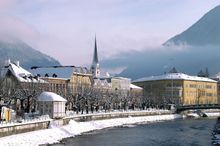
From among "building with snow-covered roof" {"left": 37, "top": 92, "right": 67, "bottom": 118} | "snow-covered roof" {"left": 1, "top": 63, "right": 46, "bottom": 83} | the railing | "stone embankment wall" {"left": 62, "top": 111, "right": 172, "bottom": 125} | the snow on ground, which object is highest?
"snow-covered roof" {"left": 1, "top": 63, "right": 46, "bottom": 83}

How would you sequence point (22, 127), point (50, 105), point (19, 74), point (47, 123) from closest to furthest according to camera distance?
1. point (22, 127)
2. point (47, 123)
3. point (50, 105)
4. point (19, 74)

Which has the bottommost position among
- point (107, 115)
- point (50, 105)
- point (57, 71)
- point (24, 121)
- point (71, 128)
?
point (71, 128)

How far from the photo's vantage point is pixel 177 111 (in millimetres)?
168000

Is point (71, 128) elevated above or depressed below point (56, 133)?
above

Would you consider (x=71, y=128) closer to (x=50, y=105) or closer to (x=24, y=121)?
(x=50, y=105)

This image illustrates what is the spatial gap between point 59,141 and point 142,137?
15.8m

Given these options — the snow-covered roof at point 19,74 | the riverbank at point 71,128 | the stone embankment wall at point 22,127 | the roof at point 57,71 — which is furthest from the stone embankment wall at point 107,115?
the roof at point 57,71

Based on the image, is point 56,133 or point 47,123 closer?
point 56,133

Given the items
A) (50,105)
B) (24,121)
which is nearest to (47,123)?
(24,121)

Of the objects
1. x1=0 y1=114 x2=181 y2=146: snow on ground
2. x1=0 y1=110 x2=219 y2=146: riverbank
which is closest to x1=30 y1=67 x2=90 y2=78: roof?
x1=0 y1=110 x2=219 y2=146: riverbank

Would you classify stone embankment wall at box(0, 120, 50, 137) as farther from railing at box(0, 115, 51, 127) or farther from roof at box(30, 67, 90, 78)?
roof at box(30, 67, 90, 78)

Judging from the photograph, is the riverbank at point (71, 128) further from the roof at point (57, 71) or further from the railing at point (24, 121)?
the roof at point (57, 71)

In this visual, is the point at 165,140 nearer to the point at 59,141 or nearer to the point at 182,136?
the point at 182,136

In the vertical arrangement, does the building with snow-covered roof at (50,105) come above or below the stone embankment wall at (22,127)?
above
